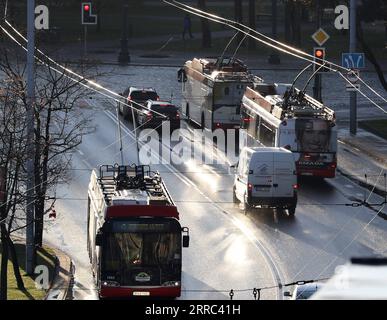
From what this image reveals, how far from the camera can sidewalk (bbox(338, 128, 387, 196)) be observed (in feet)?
129

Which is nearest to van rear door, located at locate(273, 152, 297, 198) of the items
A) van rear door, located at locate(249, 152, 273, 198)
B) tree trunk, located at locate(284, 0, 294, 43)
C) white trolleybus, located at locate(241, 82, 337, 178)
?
van rear door, located at locate(249, 152, 273, 198)

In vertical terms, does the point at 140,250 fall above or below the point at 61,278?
above

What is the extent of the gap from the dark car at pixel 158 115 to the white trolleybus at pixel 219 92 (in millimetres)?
1363

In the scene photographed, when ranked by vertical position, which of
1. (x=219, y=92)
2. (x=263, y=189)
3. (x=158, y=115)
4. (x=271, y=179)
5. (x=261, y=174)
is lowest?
(x=263, y=189)

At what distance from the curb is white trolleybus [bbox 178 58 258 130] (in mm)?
19141

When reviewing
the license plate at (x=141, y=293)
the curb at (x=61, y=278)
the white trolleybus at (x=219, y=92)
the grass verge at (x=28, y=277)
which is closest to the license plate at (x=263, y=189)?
the curb at (x=61, y=278)

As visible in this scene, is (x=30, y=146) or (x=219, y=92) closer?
(x=30, y=146)

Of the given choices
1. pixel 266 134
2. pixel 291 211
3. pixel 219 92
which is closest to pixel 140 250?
pixel 291 211

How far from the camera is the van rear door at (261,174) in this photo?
33312mm

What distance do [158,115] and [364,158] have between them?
8.39m

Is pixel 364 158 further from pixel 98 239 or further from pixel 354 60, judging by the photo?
pixel 98 239

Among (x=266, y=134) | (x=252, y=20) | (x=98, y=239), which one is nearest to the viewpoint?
(x=98, y=239)

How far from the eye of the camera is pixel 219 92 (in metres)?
47.7
